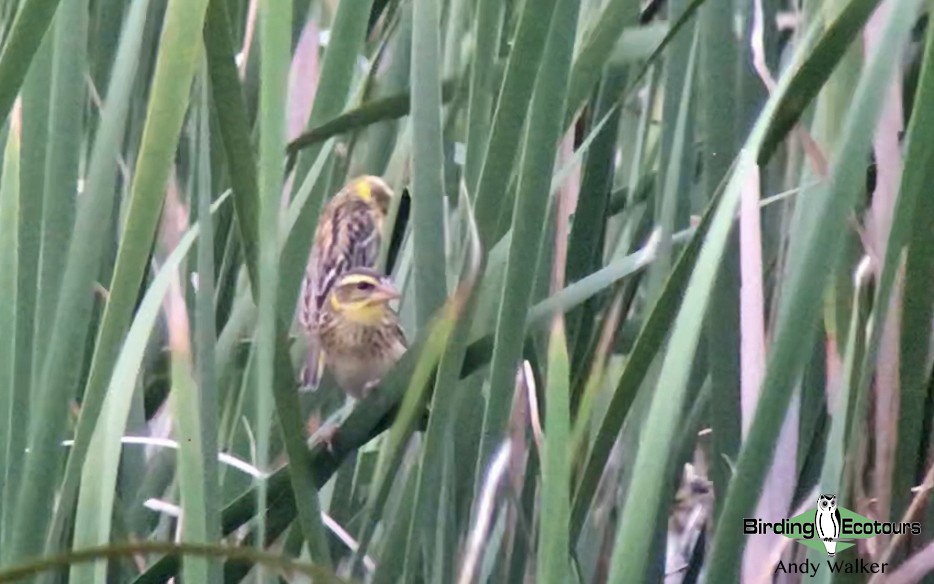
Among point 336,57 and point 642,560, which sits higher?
point 336,57

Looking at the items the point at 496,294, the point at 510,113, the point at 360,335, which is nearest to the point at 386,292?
the point at 360,335

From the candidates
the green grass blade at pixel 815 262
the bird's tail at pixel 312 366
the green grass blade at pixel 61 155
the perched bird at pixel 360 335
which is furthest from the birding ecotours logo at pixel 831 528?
the bird's tail at pixel 312 366

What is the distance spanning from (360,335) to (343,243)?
1.98 feet

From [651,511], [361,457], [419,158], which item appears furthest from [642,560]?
[361,457]

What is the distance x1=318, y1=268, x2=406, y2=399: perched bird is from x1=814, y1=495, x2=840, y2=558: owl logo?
2.06 ft

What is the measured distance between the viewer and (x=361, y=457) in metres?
1.07

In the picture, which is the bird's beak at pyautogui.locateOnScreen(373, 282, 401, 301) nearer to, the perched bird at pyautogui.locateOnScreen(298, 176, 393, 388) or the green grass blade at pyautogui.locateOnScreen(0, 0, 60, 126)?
the perched bird at pyautogui.locateOnScreen(298, 176, 393, 388)

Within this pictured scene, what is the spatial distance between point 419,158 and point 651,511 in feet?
0.87

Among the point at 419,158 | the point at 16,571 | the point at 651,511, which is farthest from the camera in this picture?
the point at 419,158

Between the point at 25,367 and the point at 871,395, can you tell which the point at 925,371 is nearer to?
the point at 871,395

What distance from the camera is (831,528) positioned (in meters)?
0.79

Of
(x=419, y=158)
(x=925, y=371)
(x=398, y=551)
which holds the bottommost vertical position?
(x=398, y=551)

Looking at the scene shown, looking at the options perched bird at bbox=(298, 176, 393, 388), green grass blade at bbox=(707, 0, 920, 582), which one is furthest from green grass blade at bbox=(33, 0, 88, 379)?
perched bird at bbox=(298, 176, 393, 388)

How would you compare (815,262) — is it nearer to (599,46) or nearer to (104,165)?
(599,46)
